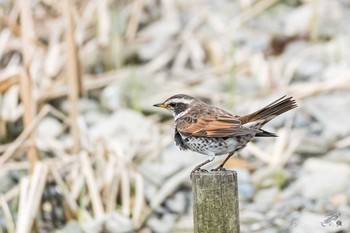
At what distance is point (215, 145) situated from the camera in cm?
531

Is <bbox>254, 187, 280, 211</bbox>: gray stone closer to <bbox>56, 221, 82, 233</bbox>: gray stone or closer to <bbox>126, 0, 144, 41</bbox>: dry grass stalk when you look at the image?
<bbox>56, 221, 82, 233</bbox>: gray stone

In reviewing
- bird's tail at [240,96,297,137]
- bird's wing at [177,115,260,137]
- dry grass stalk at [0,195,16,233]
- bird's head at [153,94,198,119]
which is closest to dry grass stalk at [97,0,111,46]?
dry grass stalk at [0,195,16,233]

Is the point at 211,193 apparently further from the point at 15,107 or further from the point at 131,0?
the point at 131,0

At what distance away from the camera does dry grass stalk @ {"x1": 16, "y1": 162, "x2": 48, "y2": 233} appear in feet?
22.9

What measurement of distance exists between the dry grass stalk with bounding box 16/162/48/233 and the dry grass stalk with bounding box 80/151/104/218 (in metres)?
0.44

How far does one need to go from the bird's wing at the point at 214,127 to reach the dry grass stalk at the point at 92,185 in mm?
2393

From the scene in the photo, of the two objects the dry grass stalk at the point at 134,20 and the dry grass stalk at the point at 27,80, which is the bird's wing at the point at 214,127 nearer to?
the dry grass stalk at the point at 27,80

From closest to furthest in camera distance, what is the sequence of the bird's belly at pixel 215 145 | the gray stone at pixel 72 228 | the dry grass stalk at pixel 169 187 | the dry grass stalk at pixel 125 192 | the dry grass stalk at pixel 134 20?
the bird's belly at pixel 215 145 → the gray stone at pixel 72 228 → the dry grass stalk at pixel 125 192 → the dry grass stalk at pixel 169 187 → the dry grass stalk at pixel 134 20

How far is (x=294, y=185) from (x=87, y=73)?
3.73 metres

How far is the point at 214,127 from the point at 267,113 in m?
0.34

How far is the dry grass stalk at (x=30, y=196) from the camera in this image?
22.9 ft

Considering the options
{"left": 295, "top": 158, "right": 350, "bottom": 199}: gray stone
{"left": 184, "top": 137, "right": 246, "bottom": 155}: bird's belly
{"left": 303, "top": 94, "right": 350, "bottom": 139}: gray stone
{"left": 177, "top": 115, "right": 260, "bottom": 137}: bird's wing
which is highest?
{"left": 303, "top": 94, "right": 350, "bottom": 139}: gray stone

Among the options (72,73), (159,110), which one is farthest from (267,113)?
(159,110)

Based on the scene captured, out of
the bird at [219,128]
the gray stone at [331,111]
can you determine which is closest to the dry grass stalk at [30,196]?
the bird at [219,128]
